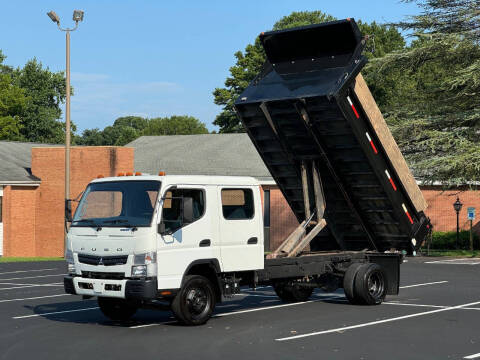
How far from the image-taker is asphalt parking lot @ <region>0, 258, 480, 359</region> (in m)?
10.4

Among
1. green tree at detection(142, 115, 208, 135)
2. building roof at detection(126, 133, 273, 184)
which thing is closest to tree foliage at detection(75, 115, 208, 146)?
green tree at detection(142, 115, 208, 135)

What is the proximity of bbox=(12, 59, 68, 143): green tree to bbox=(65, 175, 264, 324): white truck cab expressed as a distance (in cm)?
6198

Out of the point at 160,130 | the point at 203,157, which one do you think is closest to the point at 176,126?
the point at 160,130

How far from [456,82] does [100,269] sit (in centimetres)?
→ 2494

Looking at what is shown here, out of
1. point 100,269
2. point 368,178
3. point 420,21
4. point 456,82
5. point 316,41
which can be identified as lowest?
point 100,269

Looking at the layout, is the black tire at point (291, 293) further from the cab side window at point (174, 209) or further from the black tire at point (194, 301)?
the cab side window at point (174, 209)

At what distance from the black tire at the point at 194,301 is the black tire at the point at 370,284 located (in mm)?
3531

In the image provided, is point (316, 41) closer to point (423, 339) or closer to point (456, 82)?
point (423, 339)

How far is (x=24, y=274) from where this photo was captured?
24297 millimetres

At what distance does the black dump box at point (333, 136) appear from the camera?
45.5ft

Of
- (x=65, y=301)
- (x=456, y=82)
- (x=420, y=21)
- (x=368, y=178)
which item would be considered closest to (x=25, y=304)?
(x=65, y=301)

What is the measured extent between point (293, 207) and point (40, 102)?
63731mm

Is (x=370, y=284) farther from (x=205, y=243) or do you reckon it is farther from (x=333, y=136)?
(x=205, y=243)

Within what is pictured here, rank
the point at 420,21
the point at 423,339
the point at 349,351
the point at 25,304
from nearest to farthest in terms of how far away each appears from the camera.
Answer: the point at 349,351
the point at 423,339
the point at 25,304
the point at 420,21
